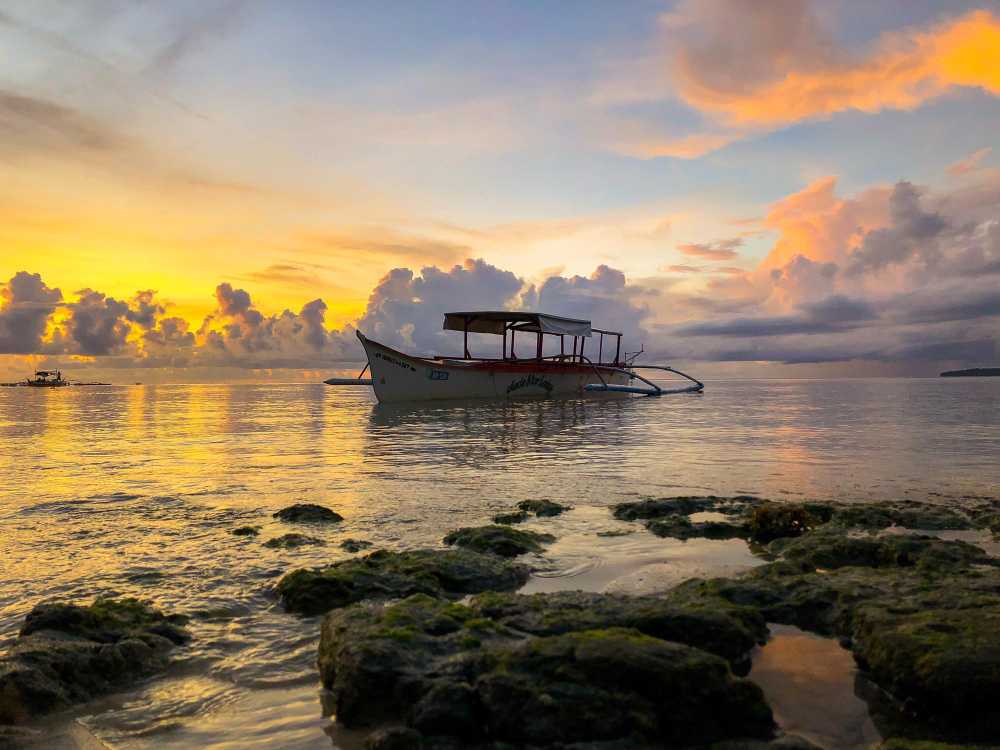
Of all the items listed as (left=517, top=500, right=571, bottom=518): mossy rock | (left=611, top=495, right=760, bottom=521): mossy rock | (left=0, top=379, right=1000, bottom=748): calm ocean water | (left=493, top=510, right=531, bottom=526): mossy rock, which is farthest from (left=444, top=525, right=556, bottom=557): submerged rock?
(left=611, top=495, right=760, bottom=521): mossy rock

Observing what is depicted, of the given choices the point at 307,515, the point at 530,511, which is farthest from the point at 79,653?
the point at 530,511

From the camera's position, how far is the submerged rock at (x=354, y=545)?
760cm

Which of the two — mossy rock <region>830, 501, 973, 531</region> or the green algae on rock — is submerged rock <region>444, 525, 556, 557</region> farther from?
mossy rock <region>830, 501, 973, 531</region>

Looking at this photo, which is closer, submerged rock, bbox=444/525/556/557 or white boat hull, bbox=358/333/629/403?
submerged rock, bbox=444/525/556/557

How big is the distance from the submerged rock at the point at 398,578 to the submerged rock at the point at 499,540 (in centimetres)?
54

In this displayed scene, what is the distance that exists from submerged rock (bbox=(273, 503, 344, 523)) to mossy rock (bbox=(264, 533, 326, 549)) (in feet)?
3.36

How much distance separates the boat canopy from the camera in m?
40.8

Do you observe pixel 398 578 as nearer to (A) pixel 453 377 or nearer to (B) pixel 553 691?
(B) pixel 553 691

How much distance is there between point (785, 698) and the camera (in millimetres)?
3865

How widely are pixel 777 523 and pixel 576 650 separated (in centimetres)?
548

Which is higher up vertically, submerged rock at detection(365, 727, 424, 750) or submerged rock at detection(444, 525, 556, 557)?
submerged rock at detection(365, 727, 424, 750)

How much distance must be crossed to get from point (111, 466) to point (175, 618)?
1144cm

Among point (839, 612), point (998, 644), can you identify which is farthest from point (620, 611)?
point (998, 644)

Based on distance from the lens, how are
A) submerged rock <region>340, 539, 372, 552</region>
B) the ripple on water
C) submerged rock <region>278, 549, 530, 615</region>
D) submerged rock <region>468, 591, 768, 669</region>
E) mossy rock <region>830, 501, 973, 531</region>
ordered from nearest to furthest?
the ripple on water, submerged rock <region>468, 591, 768, 669</region>, submerged rock <region>278, 549, 530, 615</region>, submerged rock <region>340, 539, 372, 552</region>, mossy rock <region>830, 501, 973, 531</region>
